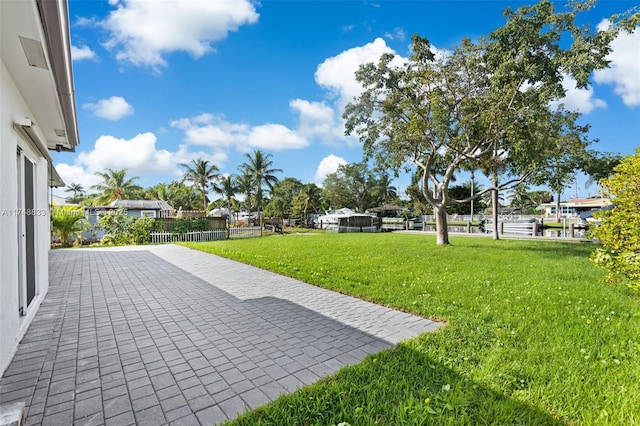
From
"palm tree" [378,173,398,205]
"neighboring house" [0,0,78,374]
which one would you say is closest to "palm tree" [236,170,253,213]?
"palm tree" [378,173,398,205]

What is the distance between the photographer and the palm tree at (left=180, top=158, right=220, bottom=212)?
122 ft

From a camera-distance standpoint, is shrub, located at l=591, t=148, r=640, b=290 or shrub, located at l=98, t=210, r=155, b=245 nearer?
shrub, located at l=591, t=148, r=640, b=290

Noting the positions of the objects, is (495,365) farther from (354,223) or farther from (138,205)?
(138,205)

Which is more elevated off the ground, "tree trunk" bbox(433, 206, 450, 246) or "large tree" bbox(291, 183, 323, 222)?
"large tree" bbox(291, 183, 323, 222)

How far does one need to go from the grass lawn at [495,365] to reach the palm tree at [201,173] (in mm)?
35224

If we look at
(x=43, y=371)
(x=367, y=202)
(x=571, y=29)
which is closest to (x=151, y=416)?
(x=43, y=371)

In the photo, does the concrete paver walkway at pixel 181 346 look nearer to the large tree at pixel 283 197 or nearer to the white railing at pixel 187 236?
the white railing at pixel 187 236

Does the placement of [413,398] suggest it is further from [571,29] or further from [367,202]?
[367,202]

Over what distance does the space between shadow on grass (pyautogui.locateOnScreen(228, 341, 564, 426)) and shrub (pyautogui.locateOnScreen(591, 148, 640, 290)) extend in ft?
14.3

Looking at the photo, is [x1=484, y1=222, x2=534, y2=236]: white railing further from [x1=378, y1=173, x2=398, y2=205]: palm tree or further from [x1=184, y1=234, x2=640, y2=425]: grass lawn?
[x1=378, y1=173, x2=398, y2=205]: palm tree

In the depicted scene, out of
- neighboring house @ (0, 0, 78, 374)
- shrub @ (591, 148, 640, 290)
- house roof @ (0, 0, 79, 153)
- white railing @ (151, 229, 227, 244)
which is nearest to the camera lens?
house roof @ (0, 0, 79, 153)

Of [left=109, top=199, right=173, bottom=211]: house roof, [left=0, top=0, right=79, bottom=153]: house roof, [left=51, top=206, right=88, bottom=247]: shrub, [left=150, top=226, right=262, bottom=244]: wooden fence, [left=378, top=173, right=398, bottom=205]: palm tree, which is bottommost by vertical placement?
[left=150, top=226, right=262, bottom=244]: wooden fence

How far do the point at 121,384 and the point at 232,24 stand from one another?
35.9 feet

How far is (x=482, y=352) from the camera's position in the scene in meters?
3.22
